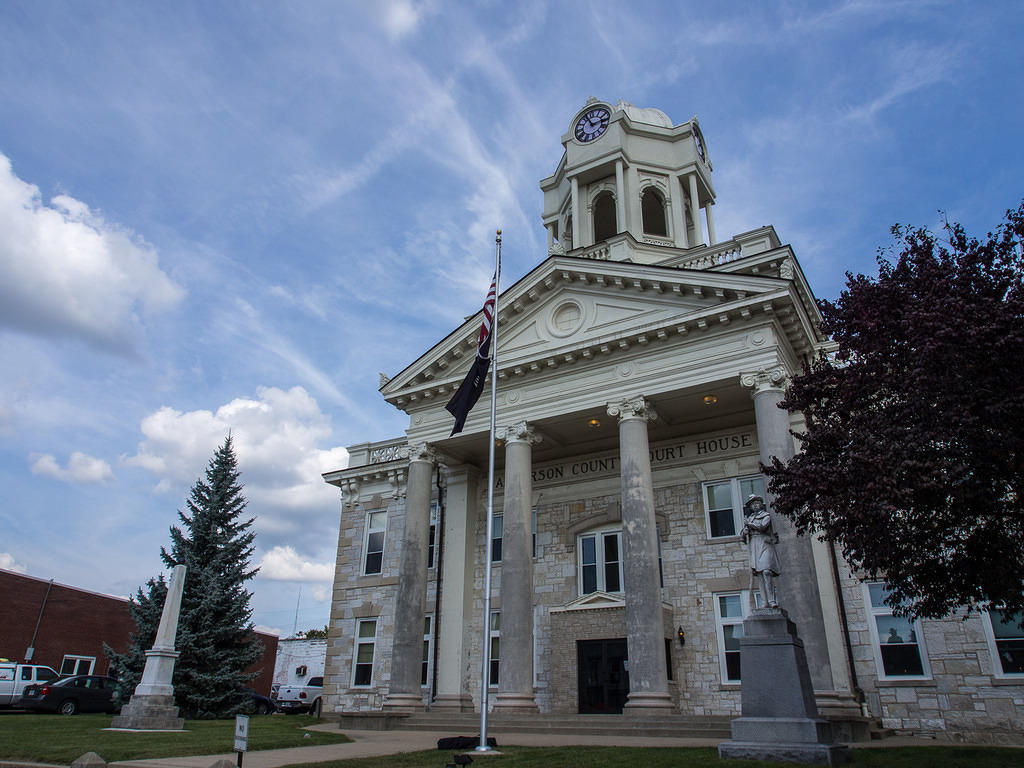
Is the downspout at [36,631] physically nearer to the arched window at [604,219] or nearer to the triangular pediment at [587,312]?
the triangular pediment at [587,312]

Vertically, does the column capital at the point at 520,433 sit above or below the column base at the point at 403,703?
above

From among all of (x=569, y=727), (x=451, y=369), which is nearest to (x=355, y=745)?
(x=569, y=727)

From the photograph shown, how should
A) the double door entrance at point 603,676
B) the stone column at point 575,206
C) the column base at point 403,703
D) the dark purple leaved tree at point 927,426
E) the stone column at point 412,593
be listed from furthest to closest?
the stone column at point 575,206, the double door entrance at point 603,676, the stone column at point 412,593, the column base at point 403,703, the dark purple leaved tree at point 927,426

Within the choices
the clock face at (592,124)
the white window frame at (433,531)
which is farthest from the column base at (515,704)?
the clock face at (592,124)

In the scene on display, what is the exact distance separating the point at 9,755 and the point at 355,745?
20.1ft

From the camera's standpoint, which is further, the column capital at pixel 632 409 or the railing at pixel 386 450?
the railing at pixel 386 450

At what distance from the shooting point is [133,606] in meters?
27.1

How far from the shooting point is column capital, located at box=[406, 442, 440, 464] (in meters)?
24.3

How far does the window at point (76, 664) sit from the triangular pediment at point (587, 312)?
81.7ft

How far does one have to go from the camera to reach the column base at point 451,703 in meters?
21.6

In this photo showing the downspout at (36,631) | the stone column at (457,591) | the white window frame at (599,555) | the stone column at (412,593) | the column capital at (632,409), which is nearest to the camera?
the column capital at (632,409)

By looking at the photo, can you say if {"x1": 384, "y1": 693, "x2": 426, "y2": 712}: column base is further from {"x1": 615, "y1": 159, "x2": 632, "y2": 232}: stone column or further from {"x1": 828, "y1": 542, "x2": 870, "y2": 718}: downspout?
{"x1": 615, "y1": 159, "x2": 632, "y2": 232}: stone column

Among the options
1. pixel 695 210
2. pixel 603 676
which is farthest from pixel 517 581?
pixel 695 210

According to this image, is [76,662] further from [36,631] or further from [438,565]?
[438,565]
